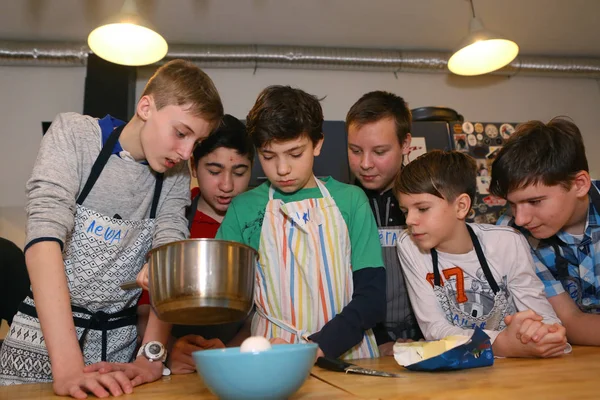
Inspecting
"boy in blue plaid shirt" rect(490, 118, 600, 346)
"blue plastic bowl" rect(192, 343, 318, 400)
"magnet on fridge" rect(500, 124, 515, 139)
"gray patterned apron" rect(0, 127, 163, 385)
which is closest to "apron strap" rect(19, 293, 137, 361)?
"gray patterned apron" rect(0, 127, 163, 385)

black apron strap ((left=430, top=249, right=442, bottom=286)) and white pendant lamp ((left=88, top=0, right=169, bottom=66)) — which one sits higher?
white pendant lamp ((left=88, top=0, right=169, bottom=66))

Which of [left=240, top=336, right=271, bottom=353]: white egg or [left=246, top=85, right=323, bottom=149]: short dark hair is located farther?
[left=246, top=85, right=323, bottom=149]: short dark hair

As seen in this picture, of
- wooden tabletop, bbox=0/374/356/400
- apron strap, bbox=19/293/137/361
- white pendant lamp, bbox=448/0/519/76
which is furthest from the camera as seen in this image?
white pendant lamp, bbox=448/0/519/76

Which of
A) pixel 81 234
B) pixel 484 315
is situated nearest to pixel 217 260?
pixel 81 234

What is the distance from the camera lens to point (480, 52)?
3373mm

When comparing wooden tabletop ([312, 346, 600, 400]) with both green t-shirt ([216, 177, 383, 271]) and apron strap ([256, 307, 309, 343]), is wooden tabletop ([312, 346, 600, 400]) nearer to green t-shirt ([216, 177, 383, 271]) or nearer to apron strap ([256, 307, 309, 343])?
apron strap ([256, 307, 309, 343])

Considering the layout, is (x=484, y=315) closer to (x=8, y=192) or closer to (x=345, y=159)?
(x=345, y=159)

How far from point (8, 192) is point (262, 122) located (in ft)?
10.1

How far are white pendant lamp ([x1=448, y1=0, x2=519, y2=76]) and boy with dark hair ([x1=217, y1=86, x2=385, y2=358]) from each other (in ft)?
7.01

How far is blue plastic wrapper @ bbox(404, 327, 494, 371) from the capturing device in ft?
3.00

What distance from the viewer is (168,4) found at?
3338 mm

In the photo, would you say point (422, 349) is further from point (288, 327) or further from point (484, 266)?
point (484, 266)

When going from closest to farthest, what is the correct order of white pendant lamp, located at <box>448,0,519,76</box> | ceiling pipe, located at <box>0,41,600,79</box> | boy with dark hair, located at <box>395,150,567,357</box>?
boy with dark hair, located at <box>395,150,567,357</box>, white pendant lamp, located at <box>448,0,519,76</box>, ceiling pipe, located at <box>0,41,600,79</box>

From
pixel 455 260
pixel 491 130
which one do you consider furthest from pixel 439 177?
pixel 491 130
